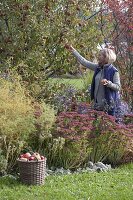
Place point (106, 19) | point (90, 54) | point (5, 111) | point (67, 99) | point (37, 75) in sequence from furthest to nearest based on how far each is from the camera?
point (106, 19) < point (90, 54) < point (37, 75) < point (67, 99) < point (5, 111)

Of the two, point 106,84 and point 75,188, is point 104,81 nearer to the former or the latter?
point 106,84

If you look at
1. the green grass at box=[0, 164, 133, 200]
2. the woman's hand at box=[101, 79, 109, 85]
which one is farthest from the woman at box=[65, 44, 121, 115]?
the green grass at box=[0, 164, 133, 200]

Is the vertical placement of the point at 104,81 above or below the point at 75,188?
above

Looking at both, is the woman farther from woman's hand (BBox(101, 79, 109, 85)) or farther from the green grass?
the green grass

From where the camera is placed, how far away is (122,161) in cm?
737

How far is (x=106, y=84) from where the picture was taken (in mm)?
7477

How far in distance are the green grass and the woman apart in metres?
1.49

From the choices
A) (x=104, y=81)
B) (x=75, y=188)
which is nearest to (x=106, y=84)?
(x=104, y=81)

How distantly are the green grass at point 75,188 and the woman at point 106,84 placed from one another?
1.49 metres

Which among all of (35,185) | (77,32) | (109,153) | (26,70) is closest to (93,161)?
(109,153)

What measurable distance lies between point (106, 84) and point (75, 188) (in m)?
2.14

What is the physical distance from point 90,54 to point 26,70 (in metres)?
1.69

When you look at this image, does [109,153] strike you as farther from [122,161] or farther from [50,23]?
[50,23]

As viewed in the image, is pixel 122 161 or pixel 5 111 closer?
pixel 5 111
